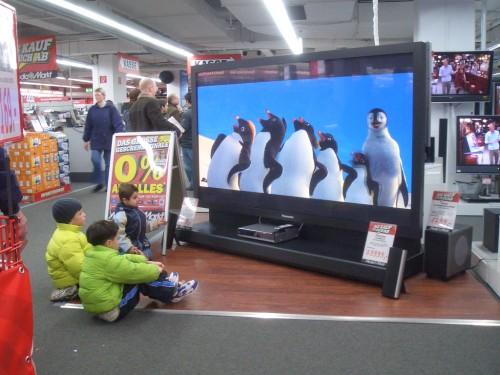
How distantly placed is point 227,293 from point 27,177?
16.9 ft

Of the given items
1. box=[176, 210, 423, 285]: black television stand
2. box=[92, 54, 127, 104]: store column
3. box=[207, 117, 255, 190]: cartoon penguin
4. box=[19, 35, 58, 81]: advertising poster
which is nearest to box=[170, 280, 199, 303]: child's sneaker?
box=[176, 210, 423, 285]: black television stand

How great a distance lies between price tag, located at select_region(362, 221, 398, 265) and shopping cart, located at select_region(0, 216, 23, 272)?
2.38 metres

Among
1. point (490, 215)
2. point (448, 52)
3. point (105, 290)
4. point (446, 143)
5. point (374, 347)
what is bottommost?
point (374, 347)

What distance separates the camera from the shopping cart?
1870 mm

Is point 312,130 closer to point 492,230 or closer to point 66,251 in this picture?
point 492,230

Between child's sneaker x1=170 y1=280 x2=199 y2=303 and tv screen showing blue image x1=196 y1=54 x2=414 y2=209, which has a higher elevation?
tv screen showing blue image x1=196 y1=54 x2=414 y2=209

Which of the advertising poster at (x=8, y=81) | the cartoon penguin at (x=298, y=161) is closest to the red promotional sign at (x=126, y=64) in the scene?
the cartoon penguin at (x=298, y=161)

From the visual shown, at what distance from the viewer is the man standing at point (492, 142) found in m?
6.07

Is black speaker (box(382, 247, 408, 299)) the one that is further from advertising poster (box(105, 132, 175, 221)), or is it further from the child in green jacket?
advertising poster (box(105, 132, 175, 221))

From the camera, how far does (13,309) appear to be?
186 cm

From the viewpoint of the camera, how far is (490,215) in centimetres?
398

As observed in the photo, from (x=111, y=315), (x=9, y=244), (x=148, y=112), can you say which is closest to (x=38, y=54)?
(x=148, y=112)

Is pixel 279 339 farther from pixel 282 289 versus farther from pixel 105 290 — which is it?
pixel 105 290

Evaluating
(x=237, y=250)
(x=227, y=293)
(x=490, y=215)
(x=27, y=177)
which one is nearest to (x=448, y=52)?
(x=490, y=215)
